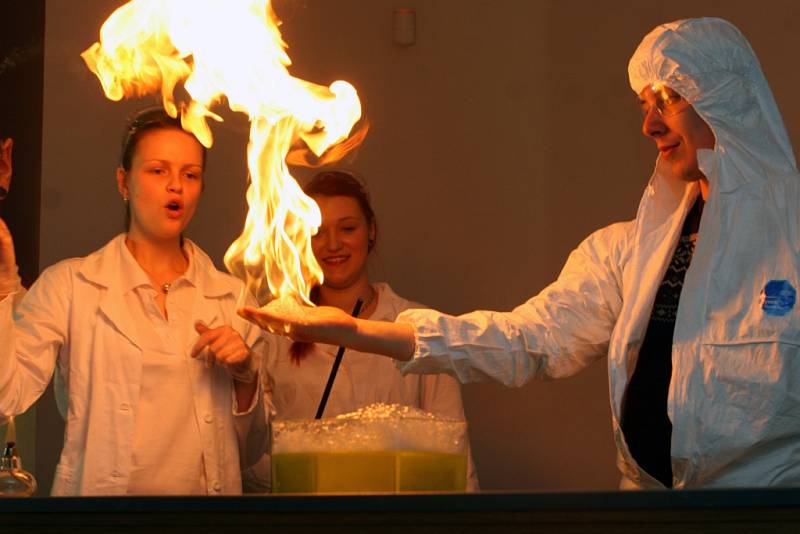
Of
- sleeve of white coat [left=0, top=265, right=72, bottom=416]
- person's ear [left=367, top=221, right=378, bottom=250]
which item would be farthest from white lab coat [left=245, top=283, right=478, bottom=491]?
sleeve of white coat [left=0, top=265, right=72, bottom=416]

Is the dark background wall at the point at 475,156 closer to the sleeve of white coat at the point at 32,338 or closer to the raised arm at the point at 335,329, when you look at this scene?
the sleeve of white coat at the point at 32,338

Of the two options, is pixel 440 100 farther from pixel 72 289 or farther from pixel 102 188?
pixel 72 289

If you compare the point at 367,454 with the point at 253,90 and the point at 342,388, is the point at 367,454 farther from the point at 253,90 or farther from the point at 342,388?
the point at 342,388

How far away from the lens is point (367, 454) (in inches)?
85.4

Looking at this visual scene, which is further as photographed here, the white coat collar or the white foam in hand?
the white coat collar

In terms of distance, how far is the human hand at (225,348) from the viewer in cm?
285

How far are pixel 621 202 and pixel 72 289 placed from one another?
1.98 m

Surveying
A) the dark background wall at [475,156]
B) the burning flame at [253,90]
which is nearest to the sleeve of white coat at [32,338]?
the burning flame at [253,90]

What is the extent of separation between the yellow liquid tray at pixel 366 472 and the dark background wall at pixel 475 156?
7.22 ft

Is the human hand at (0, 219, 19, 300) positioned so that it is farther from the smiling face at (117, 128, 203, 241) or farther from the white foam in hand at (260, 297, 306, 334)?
the white foam in hand at (260, 297, 306, 334)

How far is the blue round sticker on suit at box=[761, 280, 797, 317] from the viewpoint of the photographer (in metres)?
2.52

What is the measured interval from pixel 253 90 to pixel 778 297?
1.13m

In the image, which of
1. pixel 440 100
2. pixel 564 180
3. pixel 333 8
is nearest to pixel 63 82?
pixel 333 8

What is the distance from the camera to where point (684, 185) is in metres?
2.81
